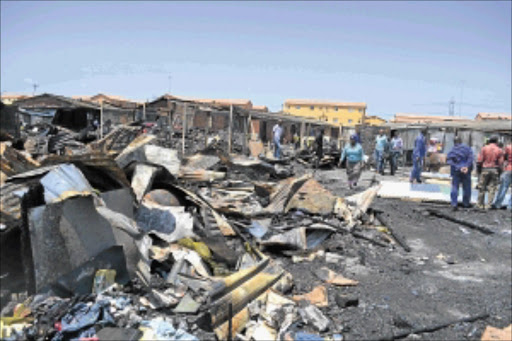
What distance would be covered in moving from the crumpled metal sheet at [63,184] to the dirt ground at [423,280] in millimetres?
2573

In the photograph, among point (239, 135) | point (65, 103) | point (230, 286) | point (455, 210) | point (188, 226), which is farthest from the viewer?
point (65, 103)

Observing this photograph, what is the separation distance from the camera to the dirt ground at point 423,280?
385cm

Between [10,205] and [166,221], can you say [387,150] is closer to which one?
[166,221]

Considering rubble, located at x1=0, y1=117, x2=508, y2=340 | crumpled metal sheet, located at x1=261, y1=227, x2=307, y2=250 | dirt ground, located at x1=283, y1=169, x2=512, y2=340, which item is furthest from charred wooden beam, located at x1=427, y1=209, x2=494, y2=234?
crumpled metal sheet, located at x1=261, y1=227, x2=307, y2=250

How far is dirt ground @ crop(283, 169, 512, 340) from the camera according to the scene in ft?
12.6

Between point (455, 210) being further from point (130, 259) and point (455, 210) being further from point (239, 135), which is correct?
point (239, 135)

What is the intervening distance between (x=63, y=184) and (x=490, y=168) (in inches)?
352

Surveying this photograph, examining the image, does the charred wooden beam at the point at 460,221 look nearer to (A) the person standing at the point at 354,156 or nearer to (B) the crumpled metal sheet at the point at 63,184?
(A) the person standing at the point at 354,156

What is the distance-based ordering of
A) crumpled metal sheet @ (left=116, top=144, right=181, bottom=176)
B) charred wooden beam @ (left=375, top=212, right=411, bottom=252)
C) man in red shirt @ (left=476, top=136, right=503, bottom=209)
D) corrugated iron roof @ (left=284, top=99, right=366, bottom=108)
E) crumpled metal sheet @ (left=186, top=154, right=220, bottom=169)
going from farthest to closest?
corrugated iron roof @ (left=284, top=99, right=366, bottom=108) → crumpled metal sheet @ (left=186, top=154, right=220, bottom=169) → man in red shirt @ (left=476, top=136, right=503, bottom=209) → charred wooden beam @ (left=375, top=212, right=411, bottom=252) → crumpled metal sheet @ (left=116, top=144, right=181, bottom=176)

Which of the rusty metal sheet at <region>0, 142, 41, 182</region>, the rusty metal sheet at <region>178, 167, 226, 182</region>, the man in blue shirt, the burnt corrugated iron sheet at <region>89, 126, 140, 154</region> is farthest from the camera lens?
the burnt corrugated iron sheet at <region>89, 126, 140, 154</region>

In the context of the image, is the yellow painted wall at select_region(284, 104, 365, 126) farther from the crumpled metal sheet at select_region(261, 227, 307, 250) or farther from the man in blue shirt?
the crumpled metal sheet at select_region(261, 227, 307, 250)

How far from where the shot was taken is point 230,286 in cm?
385

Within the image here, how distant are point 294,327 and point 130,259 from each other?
173 cm

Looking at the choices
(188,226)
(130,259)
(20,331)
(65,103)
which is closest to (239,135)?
(188,226)
